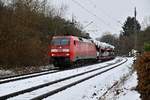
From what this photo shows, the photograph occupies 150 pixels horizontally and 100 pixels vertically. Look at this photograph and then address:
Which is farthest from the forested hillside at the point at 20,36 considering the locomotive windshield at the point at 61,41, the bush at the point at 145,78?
the bush at the point at 145,78

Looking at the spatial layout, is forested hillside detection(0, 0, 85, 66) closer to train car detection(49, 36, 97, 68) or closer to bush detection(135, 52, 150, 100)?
train car detection(49, 36, 97, 68)

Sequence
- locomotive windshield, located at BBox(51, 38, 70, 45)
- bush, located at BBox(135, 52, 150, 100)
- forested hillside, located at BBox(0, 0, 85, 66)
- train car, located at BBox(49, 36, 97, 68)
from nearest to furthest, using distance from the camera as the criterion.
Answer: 1. bush, located at BBox(135, 52, 150, 100)
2. forested hillside, located at BBox(0, 0, 85, 66)
3. train car, located at BBox(49, 36, 97, 68)
4. locomotive windshield, located at BBox(51, 38, 70, 45)

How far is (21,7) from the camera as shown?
40.6 m

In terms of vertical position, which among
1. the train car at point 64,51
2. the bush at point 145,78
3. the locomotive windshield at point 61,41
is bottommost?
the bush at point 145,78

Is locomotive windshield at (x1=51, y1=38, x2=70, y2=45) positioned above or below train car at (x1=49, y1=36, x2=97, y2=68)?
above

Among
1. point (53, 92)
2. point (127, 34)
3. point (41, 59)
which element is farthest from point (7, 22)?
point (127, 34)

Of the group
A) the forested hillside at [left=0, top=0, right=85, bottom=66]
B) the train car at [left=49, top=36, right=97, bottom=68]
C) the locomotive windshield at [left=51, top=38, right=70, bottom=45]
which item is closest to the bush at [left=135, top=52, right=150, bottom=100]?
the forested hillside at [left=0, top=0, right=85, bottom=66]

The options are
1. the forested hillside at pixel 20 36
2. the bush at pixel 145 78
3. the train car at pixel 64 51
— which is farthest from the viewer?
the train car at pixel 64 51

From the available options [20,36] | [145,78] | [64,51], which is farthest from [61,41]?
[145,78]

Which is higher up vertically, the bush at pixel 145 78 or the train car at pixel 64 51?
the train car at pixel 64 51

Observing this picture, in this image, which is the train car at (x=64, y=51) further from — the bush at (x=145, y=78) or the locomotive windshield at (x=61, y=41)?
the bush at (x=145, y=78)

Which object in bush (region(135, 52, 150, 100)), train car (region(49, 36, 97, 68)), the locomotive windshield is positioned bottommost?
bush (region(135, 52, 150, 100))

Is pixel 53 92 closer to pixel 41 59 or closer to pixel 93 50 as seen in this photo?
pixel 41 59

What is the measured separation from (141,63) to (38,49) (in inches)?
1208
